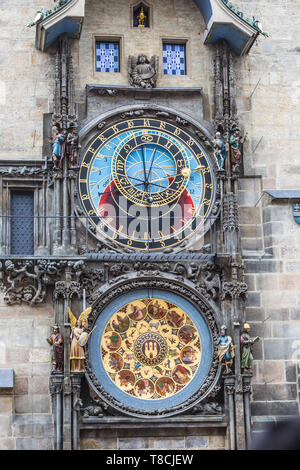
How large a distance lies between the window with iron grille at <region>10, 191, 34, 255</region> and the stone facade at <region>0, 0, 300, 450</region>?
48 cm

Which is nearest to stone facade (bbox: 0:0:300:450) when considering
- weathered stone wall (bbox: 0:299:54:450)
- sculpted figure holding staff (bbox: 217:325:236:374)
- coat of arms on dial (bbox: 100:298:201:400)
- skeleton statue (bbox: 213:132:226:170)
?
weathered stone wall (bbox: 0:299:54:450)

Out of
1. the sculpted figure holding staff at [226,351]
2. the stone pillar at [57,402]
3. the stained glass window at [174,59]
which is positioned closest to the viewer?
the stone pillar at [57,402]

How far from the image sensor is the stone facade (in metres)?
10.9

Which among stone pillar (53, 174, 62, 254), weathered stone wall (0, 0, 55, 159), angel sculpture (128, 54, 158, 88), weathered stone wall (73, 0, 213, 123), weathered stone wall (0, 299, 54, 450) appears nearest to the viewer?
weathered stone wall (0, 299, 54, 450)

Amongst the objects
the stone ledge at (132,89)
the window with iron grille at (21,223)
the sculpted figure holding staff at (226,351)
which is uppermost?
the stone ledge at (132,89)

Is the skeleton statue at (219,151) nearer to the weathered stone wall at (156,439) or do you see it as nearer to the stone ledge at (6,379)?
the weathered stone wall at (156,439)

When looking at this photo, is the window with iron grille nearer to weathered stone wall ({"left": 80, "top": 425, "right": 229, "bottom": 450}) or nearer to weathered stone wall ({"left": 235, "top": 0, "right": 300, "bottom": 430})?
weathered stone wall ({"left": 80, "top": 425, "right": 229, "bottom": 450})

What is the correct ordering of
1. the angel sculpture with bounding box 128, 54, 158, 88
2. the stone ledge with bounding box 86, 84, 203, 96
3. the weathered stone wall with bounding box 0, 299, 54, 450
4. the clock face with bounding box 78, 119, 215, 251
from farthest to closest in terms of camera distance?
the angel sculpture with bounding box 128, 54, 158, 88
the stone ledge with bounding box 86, 84, 203, 96
the clock face with bounding box 78, 119, 215, 251
the weathered stone wall with bounding box 0, 299, 54, 450

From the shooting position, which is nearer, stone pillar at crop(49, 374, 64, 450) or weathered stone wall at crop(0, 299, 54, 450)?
stone pillar at crop(49, 374, 64, 450)

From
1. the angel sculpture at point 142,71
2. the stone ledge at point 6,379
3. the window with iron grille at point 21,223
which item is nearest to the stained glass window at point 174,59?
the angel sculpture at point 142,71

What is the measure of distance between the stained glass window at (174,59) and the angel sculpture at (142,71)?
0.22 metres

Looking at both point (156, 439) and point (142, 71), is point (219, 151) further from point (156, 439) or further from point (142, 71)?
point (156, 439)

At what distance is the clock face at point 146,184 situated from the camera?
37.8ft
